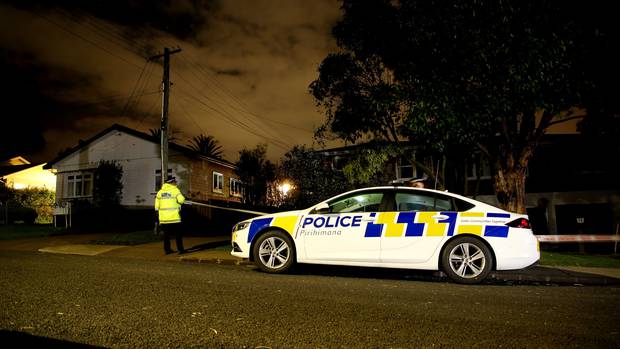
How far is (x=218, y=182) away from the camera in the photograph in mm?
27844

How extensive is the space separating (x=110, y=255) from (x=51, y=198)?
28.5 metres

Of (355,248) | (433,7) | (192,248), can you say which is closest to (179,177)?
(192,248)

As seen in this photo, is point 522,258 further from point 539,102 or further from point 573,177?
point 573,177

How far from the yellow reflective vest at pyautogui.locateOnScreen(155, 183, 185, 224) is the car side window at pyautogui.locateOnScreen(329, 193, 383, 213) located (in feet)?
12.7

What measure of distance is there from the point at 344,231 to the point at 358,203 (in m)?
0.57

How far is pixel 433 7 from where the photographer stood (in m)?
10.6

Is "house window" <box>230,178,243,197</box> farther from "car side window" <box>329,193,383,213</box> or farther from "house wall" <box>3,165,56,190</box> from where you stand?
"house wall" <box>3,165,56,190</box>

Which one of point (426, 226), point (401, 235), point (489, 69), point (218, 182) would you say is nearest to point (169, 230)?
point (401, 235)

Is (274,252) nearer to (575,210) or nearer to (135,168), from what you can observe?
(135,168)

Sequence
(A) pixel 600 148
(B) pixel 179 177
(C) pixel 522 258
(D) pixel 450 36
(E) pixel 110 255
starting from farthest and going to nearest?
(B) pixel 179 177 < (A) pixel 600 148 < (D) pixel 450 36 < (E) pixel 110 255 < (C) pixel 522 258

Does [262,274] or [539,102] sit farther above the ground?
[539,102]

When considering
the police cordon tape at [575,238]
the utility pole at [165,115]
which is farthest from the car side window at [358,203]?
the utility pole at [165,115]

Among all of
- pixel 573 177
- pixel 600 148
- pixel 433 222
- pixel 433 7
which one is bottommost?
pixel 433 222

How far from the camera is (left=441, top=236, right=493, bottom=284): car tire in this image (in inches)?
250
